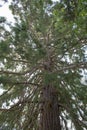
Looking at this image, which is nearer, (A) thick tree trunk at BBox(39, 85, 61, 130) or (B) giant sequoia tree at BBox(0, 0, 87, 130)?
(B) giant sequoia tree at BBox(0, 0, 87, 130)

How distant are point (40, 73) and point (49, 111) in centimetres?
83

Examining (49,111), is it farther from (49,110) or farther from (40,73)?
(40,73)

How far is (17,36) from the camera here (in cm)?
507

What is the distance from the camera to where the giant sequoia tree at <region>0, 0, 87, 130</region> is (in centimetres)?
500

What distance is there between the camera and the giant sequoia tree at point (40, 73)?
5.00m

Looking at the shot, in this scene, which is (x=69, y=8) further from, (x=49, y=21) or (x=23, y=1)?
(x=23, y=1)

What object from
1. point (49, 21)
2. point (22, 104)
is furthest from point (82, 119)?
point (49, 21)

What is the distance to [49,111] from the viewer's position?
5.70 meters

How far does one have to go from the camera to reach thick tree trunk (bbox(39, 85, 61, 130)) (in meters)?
5.53

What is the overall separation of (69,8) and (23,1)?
308cm

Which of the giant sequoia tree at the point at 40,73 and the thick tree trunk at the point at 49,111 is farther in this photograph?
the thick tree trunk at the point at 49,111

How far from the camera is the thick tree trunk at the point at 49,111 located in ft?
18.1

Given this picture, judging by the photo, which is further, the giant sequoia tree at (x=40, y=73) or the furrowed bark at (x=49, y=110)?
the furrowed bark at (x=49, y=110)

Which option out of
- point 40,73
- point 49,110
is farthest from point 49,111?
point 40,73
